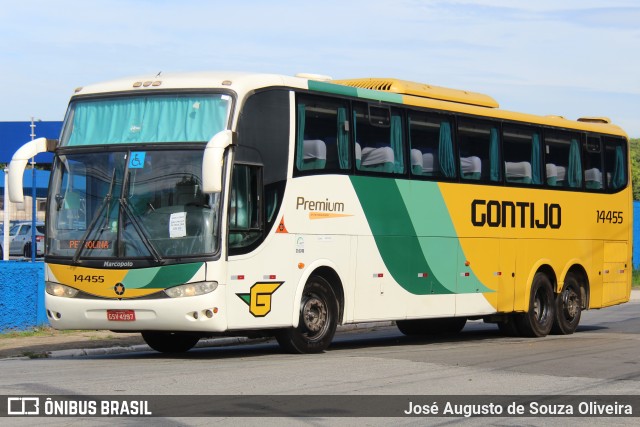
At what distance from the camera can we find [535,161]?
2081 cm

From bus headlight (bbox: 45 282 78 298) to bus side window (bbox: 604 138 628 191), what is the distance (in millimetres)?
11810

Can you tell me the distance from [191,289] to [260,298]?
1.05 m

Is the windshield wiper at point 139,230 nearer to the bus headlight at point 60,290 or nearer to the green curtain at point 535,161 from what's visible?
the bus headlight at point 60,290

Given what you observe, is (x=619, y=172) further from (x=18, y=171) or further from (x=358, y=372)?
(x=18, y=171)

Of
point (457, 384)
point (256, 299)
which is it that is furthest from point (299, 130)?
point (457, 384)

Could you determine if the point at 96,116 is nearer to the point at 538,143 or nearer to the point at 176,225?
the point at 176,225

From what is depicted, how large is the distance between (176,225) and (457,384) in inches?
161

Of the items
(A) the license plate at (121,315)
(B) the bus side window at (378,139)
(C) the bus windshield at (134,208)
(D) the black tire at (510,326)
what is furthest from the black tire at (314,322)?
(D) the black tire at (510,326)

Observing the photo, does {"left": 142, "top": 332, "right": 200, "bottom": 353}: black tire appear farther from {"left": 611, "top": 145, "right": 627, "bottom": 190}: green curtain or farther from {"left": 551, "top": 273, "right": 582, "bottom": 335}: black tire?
{"left": 611, "top": 145, "right": 627, "bottom": 190}: green curtain

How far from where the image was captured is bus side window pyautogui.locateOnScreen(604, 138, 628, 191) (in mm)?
22859

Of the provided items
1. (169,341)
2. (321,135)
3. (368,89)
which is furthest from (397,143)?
(169,341)

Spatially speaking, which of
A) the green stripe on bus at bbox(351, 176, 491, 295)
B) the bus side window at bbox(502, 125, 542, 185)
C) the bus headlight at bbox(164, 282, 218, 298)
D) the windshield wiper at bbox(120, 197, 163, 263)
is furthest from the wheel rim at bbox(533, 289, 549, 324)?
the windshield wiper at bbox(120, 197, 163, 263)

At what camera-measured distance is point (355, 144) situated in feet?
55.0

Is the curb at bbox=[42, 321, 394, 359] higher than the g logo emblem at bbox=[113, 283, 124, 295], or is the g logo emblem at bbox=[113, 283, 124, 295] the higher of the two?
the g logo emblem at bbox=[113, 283, 124, 295]
